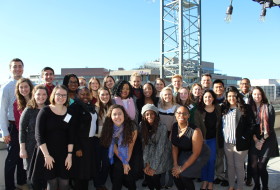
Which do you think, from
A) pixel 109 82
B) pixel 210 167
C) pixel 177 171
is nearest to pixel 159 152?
pixel 177 171

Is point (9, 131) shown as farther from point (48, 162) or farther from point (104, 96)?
point (104, 96)

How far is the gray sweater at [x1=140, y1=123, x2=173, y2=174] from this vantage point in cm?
300

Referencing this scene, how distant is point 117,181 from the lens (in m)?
2.94

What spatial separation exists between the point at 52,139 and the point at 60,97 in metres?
0.47

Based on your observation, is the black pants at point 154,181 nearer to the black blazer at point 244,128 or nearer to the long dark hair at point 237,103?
the black blazer at point 244,128

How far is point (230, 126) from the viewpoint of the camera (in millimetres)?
3197

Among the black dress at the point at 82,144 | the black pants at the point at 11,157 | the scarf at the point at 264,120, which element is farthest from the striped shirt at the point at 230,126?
the black pants at the point at 11,157

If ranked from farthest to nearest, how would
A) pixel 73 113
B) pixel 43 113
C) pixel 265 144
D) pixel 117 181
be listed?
1. pixel 265 144
2. pixel 117 181
3. pixel 73 113
4. pixel 43 113

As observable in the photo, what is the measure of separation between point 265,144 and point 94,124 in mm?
2401

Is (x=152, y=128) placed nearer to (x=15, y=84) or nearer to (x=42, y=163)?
(x=42, y=163)

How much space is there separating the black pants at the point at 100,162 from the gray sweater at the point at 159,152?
0.58 meters

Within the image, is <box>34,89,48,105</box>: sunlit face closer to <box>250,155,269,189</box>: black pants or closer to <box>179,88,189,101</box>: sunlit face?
<box>179,88,189,101</box>: sunlit face

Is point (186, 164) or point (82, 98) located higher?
Result: point (82, 98)

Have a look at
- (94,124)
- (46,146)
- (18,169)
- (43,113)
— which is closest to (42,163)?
(46,146)
